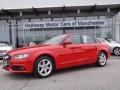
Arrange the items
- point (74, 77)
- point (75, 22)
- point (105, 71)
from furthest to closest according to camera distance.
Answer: point (75, 22), point (105, 71), point (74, 77)

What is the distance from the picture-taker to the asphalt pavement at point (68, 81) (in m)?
6.72

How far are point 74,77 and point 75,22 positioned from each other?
14172 mm

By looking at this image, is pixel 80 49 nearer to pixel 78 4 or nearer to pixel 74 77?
pixel 74 77

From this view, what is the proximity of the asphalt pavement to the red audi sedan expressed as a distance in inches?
11.8

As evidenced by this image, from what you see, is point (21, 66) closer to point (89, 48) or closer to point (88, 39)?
point (89, 48)

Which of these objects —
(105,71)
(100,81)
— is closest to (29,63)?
(100,81)

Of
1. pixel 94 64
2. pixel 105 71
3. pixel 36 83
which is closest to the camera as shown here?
pixel 36 83

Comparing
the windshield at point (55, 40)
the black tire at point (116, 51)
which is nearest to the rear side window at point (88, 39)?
the windshield at point (55, 40)

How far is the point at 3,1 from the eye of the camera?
2414 centimetres

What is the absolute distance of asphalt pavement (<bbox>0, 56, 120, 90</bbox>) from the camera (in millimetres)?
6719

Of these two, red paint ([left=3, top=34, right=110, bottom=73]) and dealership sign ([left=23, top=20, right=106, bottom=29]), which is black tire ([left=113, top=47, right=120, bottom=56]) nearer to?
dealership sign ([left=23, top=20, right=106, bottom=29])

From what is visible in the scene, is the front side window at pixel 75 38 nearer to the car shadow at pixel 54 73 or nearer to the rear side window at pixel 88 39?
the rear side window at pixel 88 39

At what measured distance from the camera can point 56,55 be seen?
27.2ft

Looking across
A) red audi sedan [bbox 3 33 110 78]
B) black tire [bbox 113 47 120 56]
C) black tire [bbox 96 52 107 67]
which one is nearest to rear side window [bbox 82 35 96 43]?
red audi sedan [bbox 3 33 110 78]
